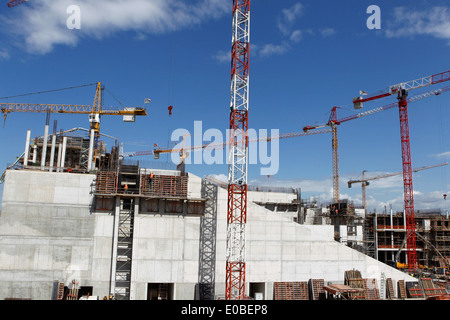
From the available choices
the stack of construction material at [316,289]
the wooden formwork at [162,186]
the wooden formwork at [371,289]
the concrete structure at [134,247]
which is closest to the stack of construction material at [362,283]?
the wooden formwork at [371,289]

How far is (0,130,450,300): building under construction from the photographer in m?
41.6

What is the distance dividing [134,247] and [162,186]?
26.3 feet

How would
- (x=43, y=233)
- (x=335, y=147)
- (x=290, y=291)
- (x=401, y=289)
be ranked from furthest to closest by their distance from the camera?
1. (x=335, y=147)
2. (x=401, y=289)
3. (x=290, y=291)
4. (x=43, y=233)

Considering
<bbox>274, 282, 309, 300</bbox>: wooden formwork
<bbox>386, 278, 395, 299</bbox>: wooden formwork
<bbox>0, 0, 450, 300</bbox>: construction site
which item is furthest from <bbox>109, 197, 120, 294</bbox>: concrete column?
<bbox>386, 278, 395, 299</bbox>: wooden formwork

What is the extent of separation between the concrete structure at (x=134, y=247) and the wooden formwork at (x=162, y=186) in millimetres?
1129

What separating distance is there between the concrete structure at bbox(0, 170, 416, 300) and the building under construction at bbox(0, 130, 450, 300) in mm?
112

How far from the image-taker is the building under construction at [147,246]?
4156 centimetres

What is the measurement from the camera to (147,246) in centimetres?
4388

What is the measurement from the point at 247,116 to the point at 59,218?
2593 cm

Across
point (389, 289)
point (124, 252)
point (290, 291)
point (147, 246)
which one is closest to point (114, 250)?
point (124, 252)

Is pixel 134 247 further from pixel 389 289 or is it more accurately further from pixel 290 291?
pixel 389 289

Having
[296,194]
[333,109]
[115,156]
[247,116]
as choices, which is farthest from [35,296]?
[333,109]

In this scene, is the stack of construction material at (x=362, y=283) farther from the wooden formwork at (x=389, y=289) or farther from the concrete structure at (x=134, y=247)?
the wooden formwork at (x=389, y=289)

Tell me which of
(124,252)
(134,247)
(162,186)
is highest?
(162,186)
